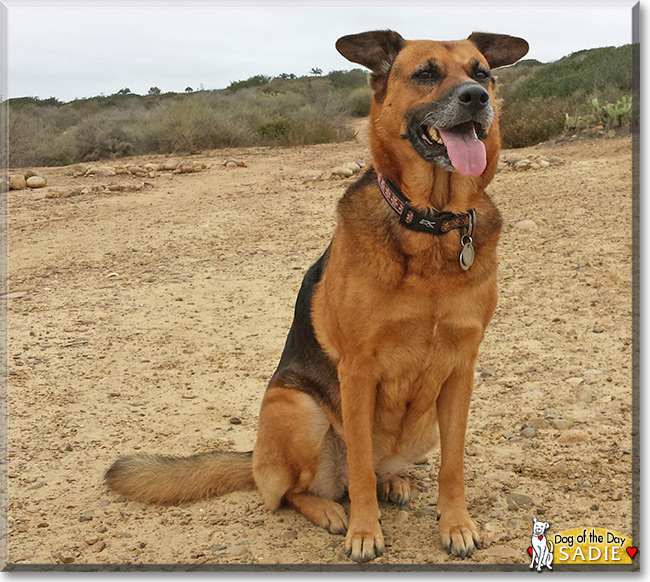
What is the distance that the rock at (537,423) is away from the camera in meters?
4.29

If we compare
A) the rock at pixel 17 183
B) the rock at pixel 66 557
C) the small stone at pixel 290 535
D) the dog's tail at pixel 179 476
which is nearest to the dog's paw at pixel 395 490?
the small stone at pixel 290 535

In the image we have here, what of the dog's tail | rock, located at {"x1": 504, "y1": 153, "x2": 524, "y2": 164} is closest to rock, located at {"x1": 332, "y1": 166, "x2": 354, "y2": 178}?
rock, located at {"x1": 504, "y1": 153, "x2": 524, "y2": 164}

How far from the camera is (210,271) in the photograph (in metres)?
7.87

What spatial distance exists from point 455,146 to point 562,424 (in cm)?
210

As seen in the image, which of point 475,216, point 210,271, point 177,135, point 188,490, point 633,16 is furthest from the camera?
point 177,135

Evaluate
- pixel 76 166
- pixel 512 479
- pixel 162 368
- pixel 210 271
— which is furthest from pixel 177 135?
pixel 512 479

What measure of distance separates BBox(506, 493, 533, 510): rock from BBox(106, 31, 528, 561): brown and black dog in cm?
34

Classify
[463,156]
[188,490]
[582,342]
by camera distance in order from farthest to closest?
[582,342] < [188,490] < [463,156]

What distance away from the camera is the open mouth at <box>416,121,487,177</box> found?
2963 millimetres

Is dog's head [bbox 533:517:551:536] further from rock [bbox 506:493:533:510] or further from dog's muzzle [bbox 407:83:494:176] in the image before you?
dog's muzzle [bbox 407:83:494:176]

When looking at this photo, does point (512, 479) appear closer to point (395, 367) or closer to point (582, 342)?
point (395, 367)

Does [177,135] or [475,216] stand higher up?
[177,135]

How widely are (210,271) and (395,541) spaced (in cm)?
502

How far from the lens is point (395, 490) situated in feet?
12.2
